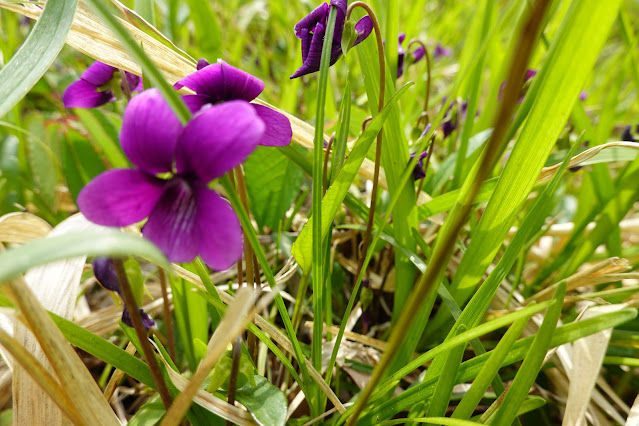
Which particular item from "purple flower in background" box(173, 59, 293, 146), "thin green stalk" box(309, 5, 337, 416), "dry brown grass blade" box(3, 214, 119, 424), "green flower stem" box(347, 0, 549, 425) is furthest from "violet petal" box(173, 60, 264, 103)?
"green flower stem" box(347, 0, 549, 425)

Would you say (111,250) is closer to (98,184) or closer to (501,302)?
(98,184)

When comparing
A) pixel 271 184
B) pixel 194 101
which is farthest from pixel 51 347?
pixel 271 184

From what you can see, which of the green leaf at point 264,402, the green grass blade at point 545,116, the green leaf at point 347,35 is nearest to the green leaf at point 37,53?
the green leaf at point 347,35

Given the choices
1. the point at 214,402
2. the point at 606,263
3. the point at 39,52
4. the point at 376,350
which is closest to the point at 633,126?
the point at 606,263

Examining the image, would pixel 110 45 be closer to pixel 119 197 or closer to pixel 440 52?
pixel 119 197

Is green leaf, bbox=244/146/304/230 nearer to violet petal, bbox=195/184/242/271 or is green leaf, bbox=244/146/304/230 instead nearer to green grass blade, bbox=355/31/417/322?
green grass blade, bbox=355/31/417/322

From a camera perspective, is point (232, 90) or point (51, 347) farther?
point (232, 90)
